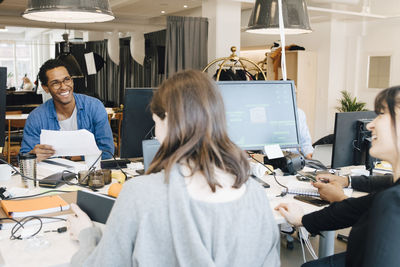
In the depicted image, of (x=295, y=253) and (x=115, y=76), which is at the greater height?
(x=115, y=76)

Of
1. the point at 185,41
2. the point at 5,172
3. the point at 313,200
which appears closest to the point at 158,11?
the point at 185,41

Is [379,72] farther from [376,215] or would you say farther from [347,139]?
[376,215]

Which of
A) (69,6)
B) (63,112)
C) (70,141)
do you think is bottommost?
(70,141)

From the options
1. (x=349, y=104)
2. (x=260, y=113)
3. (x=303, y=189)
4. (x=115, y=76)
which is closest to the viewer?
(x=303, y=189)

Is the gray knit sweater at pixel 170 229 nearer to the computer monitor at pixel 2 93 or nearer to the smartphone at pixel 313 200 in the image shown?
the smartphone at pixel 313 200

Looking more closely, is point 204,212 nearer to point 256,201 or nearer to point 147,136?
point 256,201

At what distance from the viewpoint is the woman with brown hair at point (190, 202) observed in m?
1.10

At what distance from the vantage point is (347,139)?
8.04 feet

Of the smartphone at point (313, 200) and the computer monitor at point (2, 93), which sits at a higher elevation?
the computer monitor at point (2, 93)

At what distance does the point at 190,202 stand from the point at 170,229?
3.4 inches

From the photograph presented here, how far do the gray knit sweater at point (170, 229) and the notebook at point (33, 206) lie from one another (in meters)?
0.63

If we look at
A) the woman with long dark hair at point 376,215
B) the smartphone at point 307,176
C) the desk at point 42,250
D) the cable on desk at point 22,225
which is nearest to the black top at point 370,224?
the woman with long dark hair at point 376,215

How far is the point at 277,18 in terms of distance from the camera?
108 inches

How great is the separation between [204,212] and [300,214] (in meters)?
0.73
